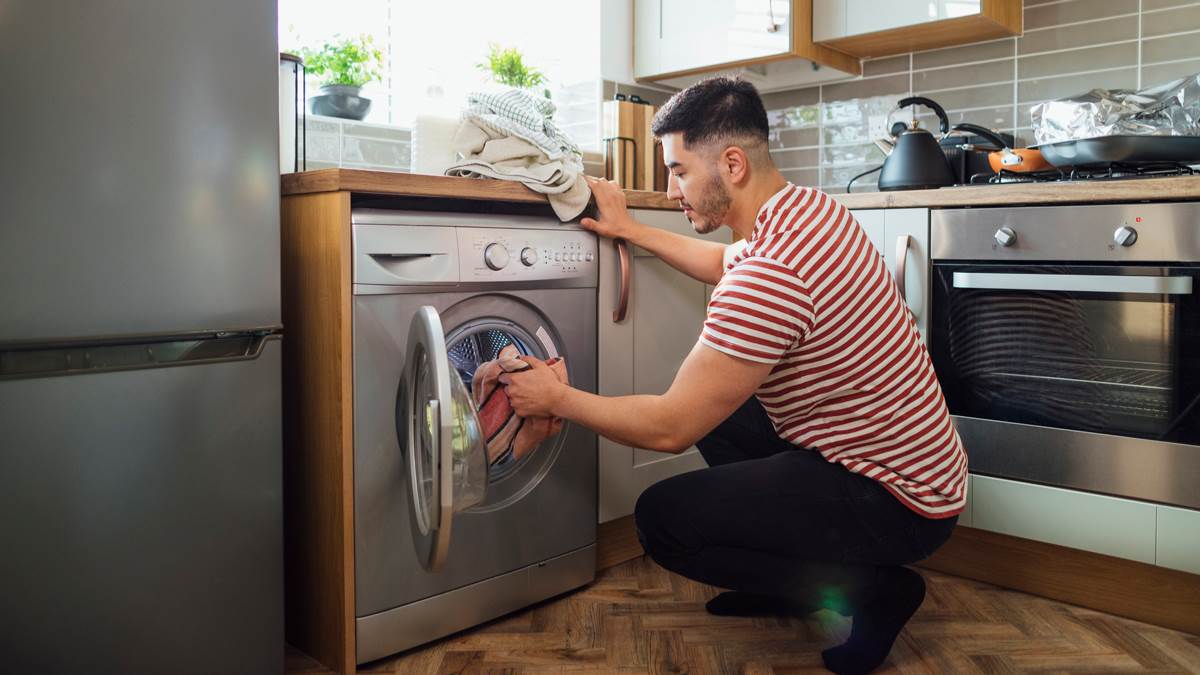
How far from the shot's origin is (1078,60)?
262cm

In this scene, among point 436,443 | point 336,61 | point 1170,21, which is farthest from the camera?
point 336,61

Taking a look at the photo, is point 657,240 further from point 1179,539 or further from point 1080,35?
point 1080,35

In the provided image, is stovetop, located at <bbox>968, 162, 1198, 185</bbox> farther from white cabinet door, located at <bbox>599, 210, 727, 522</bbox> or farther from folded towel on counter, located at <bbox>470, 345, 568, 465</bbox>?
folded towel on counter, located at <bbox>470, 345, 568, 465</bbox>

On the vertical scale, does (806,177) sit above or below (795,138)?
below

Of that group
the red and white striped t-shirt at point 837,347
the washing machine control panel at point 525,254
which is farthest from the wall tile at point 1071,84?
the washing machine control panel at point 525,254

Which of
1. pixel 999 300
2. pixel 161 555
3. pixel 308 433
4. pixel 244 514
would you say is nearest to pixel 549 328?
pixel 308 433

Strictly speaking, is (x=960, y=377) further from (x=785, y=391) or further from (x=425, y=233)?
(x=425, y=233)

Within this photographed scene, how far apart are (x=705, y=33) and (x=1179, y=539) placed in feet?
6.22

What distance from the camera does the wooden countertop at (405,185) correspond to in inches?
67.4

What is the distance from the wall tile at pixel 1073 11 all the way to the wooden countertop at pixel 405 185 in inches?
62.9

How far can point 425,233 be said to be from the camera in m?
1.81

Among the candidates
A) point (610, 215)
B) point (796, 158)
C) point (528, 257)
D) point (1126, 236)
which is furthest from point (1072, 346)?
point (796, 158)

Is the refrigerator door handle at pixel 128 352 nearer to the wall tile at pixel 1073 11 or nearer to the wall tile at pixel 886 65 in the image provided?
the wall tile at pixel 886 65

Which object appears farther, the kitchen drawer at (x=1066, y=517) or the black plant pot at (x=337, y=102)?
the black plant pot at (x=337, y=102)
